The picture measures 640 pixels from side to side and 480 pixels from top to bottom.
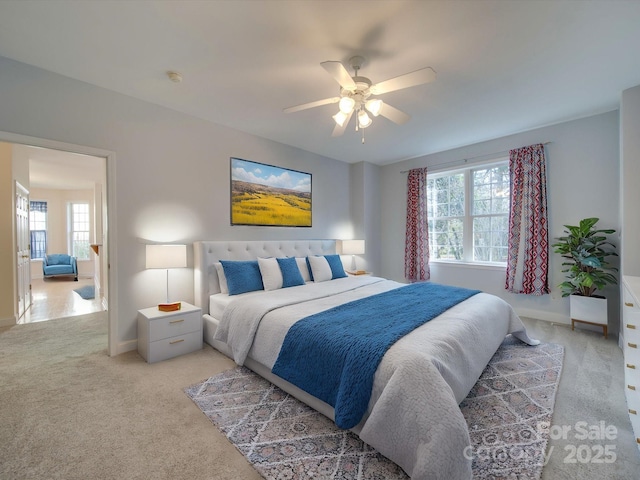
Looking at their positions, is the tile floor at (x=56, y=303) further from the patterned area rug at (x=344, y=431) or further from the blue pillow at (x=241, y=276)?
the patterned area rug at (x=344, y=431)

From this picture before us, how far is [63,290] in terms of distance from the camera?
20.0 feet

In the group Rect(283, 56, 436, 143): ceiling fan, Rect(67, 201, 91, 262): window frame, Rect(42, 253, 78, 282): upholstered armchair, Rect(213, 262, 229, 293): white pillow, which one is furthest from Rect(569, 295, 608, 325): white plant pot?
Rect(67, 201, 91, 262): window frame

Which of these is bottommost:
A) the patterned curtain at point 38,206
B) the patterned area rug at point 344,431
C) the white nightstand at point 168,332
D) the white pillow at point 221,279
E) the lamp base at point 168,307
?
the patterned area rug at point 344,431

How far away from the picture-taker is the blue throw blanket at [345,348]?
1.54m

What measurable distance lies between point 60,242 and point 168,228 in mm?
7593

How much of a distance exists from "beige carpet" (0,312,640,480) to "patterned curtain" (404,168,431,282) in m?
2.21

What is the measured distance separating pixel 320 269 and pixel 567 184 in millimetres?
3435

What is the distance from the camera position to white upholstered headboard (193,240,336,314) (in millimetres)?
3271

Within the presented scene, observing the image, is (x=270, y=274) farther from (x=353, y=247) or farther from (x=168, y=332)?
(x=353, y=247)

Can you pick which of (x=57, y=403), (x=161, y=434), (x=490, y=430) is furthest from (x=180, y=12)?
(x=490, y=430)

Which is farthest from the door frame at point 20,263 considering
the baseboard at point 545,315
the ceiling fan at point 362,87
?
the baseboard at point 545,315

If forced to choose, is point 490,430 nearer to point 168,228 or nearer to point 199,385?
point 199,385

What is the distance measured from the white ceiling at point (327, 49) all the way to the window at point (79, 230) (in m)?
7.40

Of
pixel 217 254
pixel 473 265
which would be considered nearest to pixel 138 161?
pixel 217 254
